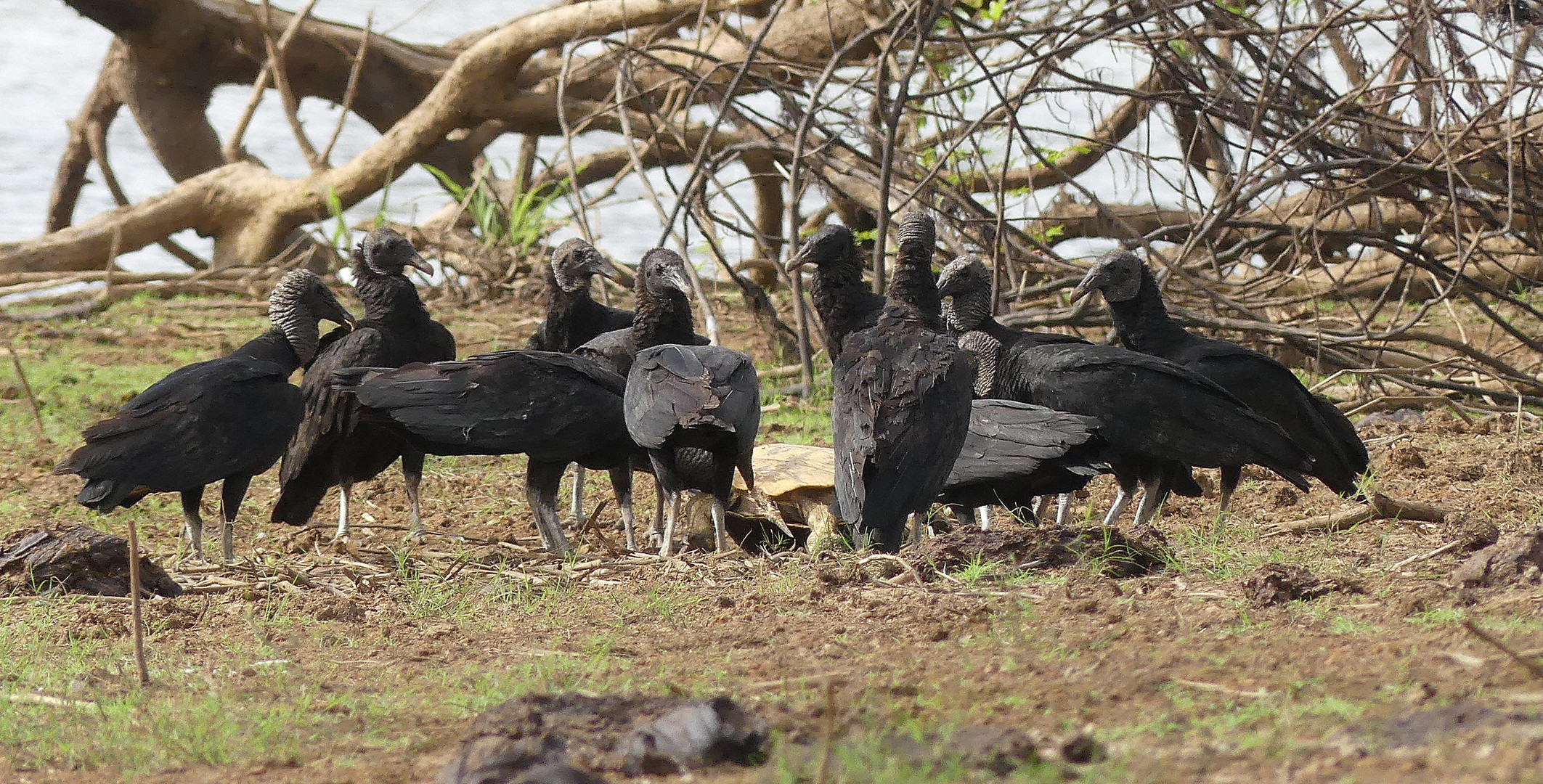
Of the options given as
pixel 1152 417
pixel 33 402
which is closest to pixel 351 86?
pixel 33 402

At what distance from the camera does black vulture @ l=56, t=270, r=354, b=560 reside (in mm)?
4613

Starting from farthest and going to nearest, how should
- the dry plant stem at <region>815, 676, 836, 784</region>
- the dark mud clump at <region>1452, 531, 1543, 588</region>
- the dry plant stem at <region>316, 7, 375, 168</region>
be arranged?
the dry plant stem at <region>316, 7, 375, 168</region>, the dark mud clump at <region>1452, 531, 1543, 588</region>, the dry plant stem at <region>815, 676, 836, 784</region>

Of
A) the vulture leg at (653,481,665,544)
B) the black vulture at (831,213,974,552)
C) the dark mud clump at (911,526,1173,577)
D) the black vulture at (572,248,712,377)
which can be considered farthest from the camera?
the vulture leg at (653,481,665,544)

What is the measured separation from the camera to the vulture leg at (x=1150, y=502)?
5.01 metres

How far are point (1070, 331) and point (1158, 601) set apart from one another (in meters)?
5.99

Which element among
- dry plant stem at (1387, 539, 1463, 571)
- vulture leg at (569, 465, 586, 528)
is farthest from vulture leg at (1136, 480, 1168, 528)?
vulture leg at (569, 465, 586, 528)

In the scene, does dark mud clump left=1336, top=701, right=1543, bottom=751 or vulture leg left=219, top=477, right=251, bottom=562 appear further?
vulture leg left=219, top=477, right=251, bottom=562

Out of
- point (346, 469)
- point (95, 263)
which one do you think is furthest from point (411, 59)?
point (346, 469)

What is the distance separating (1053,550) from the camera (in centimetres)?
402

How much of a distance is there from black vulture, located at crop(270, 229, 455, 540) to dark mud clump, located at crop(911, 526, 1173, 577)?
1.97 meters

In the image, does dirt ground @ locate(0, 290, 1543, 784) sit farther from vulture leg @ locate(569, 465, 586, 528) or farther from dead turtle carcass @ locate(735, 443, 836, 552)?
dead turtle carcass @ locate(735, 443, 836, 552)

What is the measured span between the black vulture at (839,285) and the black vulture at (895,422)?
1.58 feet

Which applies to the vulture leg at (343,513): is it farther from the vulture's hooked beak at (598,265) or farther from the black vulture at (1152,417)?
the black vulture at (1152,417)

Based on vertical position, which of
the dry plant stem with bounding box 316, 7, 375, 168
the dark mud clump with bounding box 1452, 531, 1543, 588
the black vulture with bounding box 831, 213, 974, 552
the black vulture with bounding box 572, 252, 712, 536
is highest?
the dry plant stem with bounding box 316, 7, 375, 168
